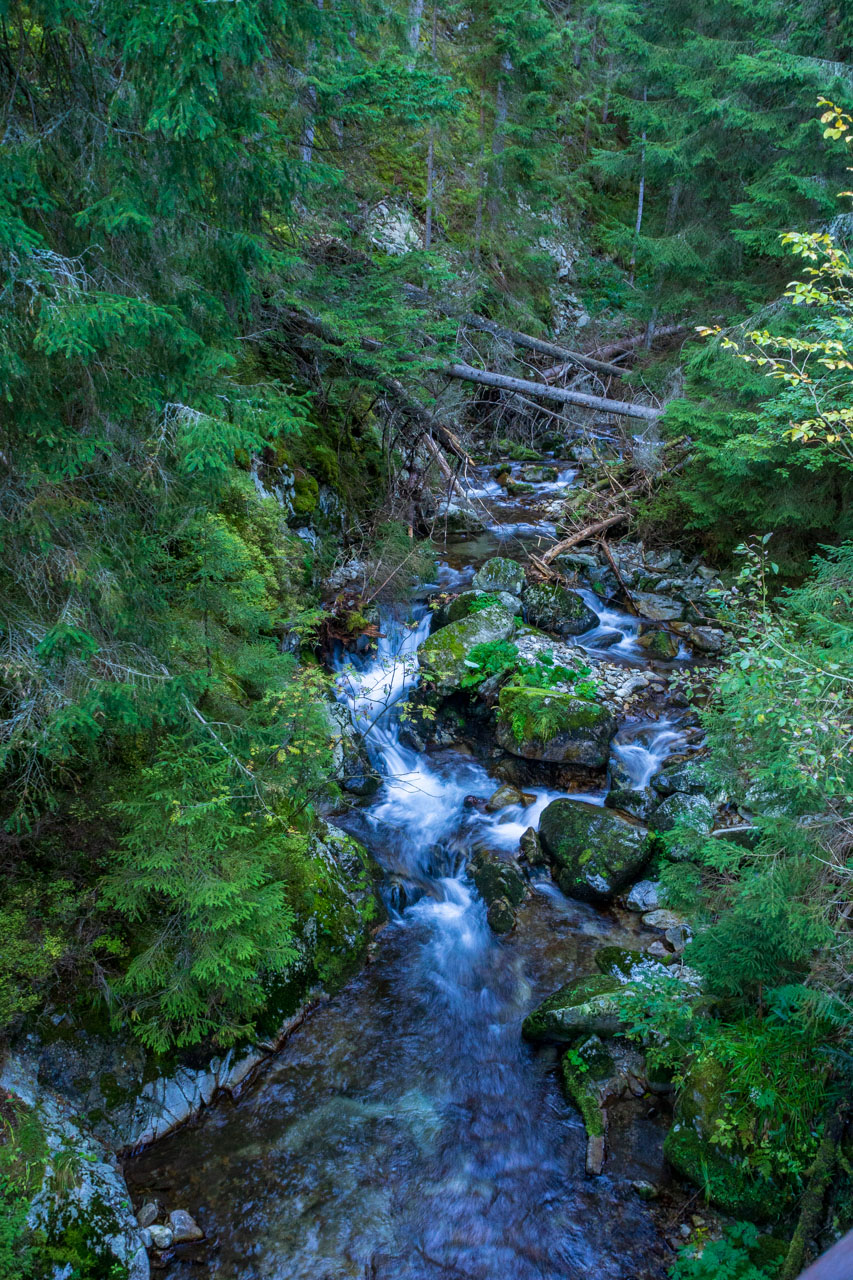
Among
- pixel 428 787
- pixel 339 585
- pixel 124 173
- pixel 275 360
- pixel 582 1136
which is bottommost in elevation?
pixel 428 787

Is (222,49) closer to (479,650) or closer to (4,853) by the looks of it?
(4,853)

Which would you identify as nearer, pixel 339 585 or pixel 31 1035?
pixel 31 1035

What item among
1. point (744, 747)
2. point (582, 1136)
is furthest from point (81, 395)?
point (582, 1136)

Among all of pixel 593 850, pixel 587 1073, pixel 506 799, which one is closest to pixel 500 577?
pixel 506 799

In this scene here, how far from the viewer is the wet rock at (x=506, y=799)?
Answer: 8394 mm

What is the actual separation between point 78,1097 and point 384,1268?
232 cm

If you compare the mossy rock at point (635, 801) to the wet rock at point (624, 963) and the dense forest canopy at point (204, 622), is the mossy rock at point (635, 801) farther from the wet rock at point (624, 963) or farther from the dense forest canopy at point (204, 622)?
the dense forest canopy at point (204, 622)

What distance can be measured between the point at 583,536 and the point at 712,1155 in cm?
1023

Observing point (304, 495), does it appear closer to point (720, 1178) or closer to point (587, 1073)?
point (587, 1073)

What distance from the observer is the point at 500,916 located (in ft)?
22.9

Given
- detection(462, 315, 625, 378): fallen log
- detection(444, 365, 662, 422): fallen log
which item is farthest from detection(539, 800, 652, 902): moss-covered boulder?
detection(462, 315, 625, 378): fallen log

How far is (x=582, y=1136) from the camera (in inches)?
196

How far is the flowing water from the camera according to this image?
4250 mm

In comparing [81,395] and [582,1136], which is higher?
[81,395]
